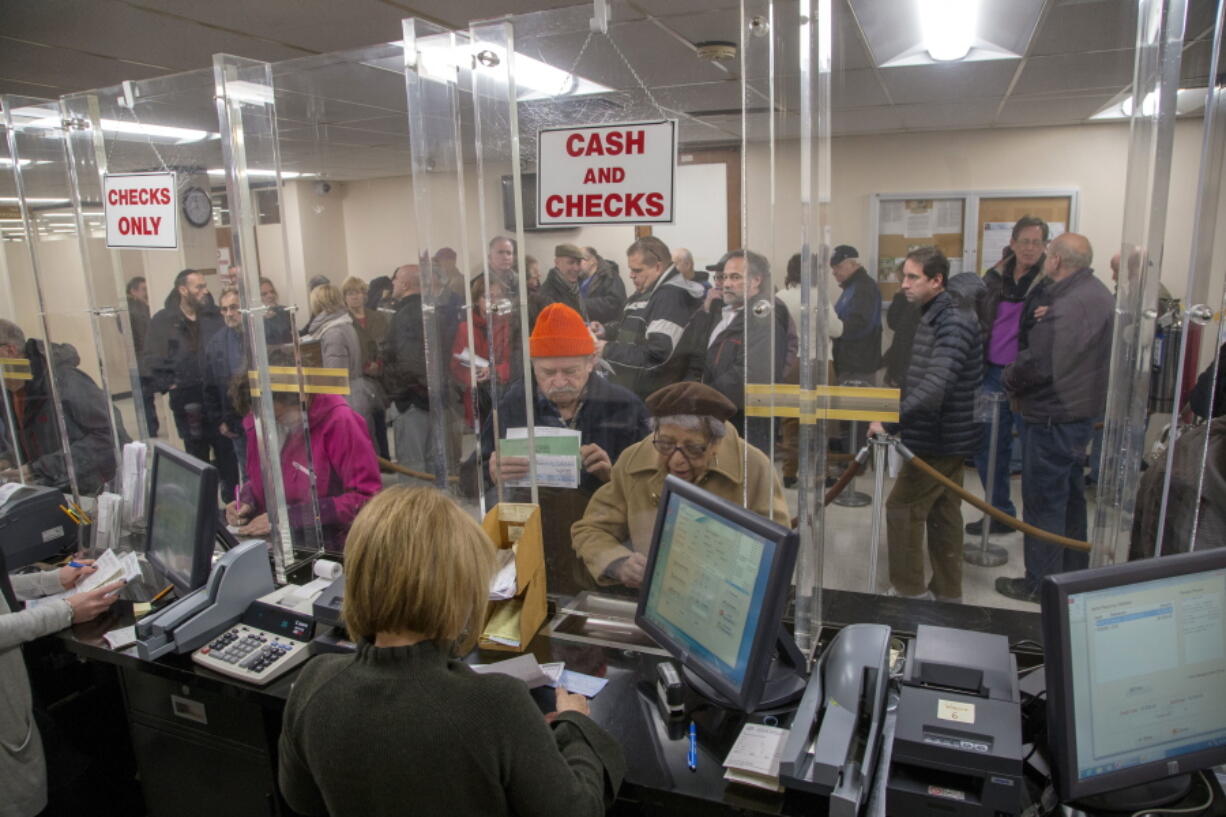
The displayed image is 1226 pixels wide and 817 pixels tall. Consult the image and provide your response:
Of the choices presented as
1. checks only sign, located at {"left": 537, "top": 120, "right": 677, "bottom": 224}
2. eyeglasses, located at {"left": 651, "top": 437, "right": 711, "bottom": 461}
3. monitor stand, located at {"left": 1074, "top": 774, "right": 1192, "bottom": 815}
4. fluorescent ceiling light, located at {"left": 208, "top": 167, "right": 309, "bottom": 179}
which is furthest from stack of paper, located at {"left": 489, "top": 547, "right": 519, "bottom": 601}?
fluorescent ceiling light, located at {"left": 208, "top": 167, "right": 309, "bottom": 179}

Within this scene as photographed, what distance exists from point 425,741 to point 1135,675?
3.53 ft

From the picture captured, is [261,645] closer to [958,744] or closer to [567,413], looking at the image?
[567,413]

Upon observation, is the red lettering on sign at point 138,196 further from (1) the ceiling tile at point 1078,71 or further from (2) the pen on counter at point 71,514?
(1) the ceiling tile at point 1078,71

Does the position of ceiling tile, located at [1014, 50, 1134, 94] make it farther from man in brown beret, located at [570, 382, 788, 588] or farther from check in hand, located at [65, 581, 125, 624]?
check in hand, located at [65, 581, 125, 624]

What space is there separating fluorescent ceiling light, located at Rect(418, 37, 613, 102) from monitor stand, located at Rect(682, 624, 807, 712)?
126 centimetres

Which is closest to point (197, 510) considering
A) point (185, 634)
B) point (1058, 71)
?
point (185, 634)

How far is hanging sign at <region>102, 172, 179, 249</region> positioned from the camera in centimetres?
237

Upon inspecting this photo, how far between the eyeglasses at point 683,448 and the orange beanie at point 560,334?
281 millimetres

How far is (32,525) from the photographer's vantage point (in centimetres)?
247

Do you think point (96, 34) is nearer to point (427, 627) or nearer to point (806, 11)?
point (806, 11)

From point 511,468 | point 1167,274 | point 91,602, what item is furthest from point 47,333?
point 1167,274

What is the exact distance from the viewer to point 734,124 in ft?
5.39

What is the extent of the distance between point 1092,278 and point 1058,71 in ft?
1.77

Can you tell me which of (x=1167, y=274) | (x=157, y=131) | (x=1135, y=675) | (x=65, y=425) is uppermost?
(x=157, y=131)
